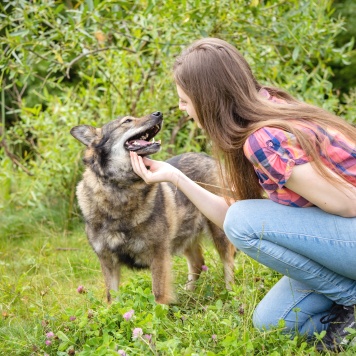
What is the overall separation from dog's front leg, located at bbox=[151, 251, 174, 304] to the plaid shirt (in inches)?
50.6

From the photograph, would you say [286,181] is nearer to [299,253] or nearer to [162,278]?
[299,253]

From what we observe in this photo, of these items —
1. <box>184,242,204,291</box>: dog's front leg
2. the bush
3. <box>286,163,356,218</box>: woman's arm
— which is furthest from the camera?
the bush

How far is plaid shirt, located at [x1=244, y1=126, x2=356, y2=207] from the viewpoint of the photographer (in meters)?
2.62

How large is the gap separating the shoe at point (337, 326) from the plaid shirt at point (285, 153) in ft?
2.22

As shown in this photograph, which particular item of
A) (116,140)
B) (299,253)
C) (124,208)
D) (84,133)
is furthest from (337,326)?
(84,133)

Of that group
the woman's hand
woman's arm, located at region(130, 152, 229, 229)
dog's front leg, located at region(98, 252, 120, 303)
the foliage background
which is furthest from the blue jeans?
the foliage background

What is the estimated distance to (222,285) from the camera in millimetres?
3955

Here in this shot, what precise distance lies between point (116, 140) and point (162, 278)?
935 mm

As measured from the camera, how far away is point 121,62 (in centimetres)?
575

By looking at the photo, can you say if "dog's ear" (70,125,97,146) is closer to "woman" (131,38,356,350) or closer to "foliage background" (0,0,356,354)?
"foliage background" (0,0,356,354)

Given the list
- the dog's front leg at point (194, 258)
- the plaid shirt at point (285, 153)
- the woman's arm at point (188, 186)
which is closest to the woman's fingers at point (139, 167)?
the woman's arm at point (188, 186)

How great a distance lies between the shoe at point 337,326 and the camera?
9.20ft

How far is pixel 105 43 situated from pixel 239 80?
3.54 m

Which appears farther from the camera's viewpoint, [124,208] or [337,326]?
[124,208]
